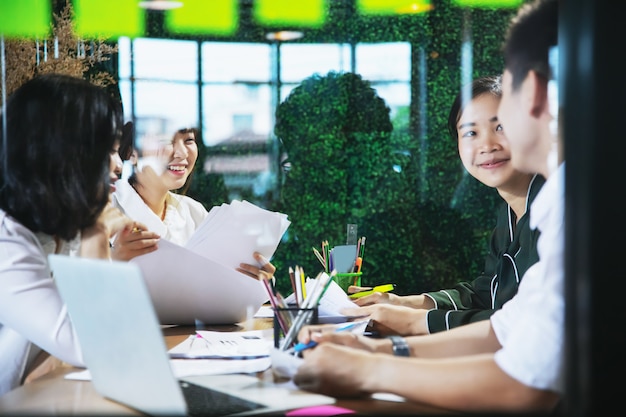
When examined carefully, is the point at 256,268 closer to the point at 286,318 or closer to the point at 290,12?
the point at 286,318

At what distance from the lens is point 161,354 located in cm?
91

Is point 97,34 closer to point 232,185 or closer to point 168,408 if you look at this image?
point 232,185

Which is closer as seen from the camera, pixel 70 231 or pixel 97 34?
pixel 70 231

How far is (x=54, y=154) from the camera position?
159 centimetres

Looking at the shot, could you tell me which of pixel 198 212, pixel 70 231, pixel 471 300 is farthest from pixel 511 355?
pixel 198 212

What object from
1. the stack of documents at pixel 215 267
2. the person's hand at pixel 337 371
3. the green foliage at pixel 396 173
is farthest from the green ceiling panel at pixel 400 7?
the person's hand at pixel 337 371

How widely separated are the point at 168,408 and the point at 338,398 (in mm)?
357

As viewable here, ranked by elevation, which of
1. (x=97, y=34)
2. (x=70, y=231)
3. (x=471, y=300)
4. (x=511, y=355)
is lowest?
(x=471, y=300)

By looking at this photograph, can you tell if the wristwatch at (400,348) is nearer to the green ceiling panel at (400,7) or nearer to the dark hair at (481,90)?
the dark hair at (481,90)

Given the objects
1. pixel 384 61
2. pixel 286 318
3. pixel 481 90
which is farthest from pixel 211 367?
pixel 384 61

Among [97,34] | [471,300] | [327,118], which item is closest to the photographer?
[471,300]

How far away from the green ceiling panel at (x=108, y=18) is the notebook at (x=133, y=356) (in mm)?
2219

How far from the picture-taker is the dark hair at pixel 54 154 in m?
1.57

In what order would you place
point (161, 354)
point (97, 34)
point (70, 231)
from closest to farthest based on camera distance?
point (161, 354) < point (70, 231) < point (97, 34)
